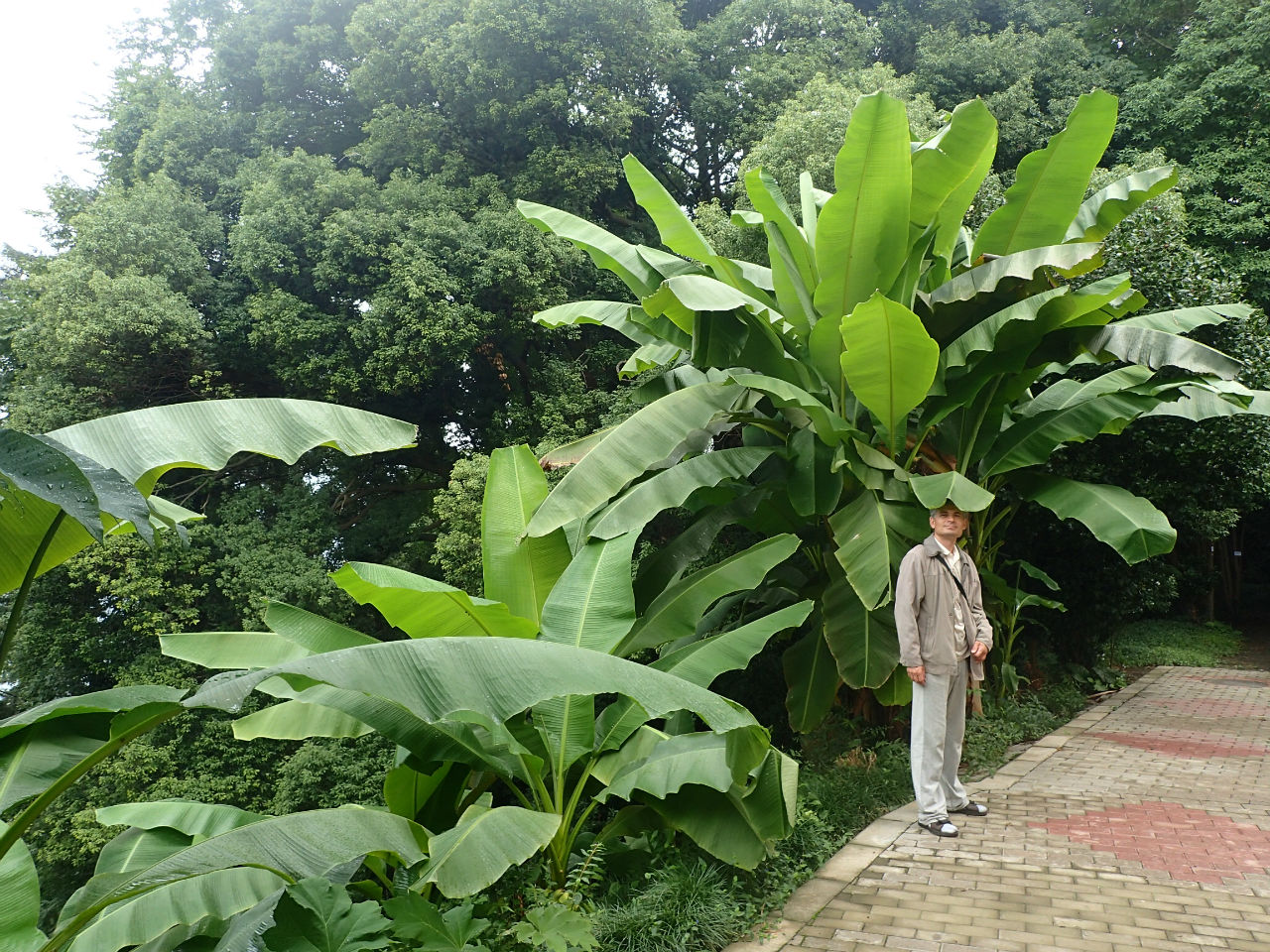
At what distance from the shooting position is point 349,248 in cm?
1573

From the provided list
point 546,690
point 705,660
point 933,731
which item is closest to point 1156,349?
point 933,731

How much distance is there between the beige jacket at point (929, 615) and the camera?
441 centimetres

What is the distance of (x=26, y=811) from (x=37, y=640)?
13.5m

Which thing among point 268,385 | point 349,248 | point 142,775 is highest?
point 349,248

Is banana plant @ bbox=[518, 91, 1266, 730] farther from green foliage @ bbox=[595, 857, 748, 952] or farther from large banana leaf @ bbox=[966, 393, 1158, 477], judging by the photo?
green foliage @ bbox=[595, 857, 748, 952]

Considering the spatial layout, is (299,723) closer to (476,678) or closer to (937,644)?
(476,678)

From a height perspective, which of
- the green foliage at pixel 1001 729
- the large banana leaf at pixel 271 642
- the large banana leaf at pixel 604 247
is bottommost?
the green foliage at pixel 1001 729

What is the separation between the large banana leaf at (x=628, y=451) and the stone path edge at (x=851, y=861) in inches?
80.9

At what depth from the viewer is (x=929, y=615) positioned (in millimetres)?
4477

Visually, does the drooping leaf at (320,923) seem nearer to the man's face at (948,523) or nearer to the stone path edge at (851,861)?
the stone path edge at (851,861)

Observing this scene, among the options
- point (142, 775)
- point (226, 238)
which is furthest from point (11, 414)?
point (142, 775)

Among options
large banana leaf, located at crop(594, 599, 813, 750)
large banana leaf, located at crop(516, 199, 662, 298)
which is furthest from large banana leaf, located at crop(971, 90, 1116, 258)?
large banana leaf, located at crop(594, 599, 813, 750)

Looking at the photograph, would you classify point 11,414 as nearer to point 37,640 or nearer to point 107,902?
point 37,640

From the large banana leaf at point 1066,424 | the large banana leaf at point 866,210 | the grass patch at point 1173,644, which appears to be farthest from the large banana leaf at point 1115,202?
the grass patch at point 1173,644
